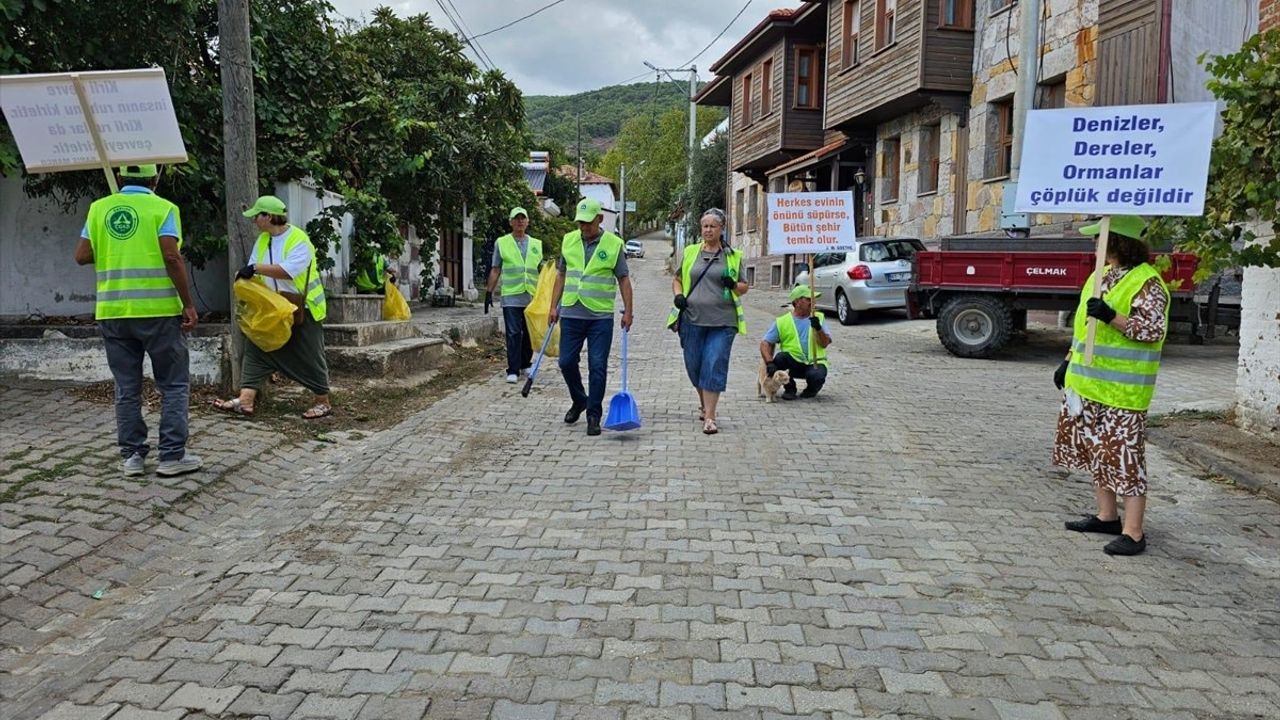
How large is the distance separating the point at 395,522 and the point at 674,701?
2.47m

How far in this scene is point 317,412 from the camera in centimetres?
735

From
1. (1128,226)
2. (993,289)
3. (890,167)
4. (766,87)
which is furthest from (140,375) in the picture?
(766,87)

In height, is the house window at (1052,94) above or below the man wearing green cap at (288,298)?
above

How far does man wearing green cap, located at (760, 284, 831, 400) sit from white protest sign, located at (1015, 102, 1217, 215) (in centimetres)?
370

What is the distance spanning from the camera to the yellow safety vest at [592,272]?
725 cm

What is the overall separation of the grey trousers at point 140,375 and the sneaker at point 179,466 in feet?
0.11

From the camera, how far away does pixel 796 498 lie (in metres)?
5.45

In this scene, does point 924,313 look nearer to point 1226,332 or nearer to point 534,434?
point 1226,332

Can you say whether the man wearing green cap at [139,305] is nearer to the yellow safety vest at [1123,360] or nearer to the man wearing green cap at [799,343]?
the yellow safety vest at [1123,360]

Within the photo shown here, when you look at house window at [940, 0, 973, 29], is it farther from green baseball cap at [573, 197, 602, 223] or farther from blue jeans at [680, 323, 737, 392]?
green baseball cap at [573, 197, 602, 223]

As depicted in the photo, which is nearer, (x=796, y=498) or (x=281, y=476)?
(x=796, y=498)

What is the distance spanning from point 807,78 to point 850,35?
4.22 meters

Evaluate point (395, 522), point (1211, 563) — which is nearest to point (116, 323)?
point (395, 522)

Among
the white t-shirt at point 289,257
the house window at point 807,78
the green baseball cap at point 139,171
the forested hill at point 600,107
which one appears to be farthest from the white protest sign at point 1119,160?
the forested hill at point 600,107
